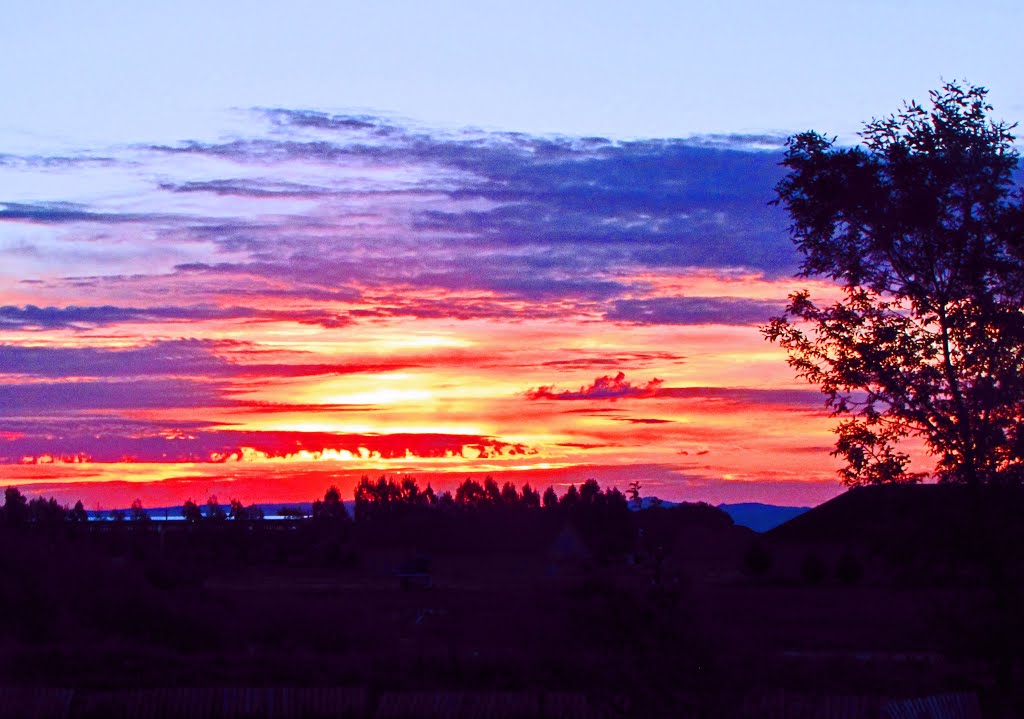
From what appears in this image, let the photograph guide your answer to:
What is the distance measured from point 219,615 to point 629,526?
21.2 meters

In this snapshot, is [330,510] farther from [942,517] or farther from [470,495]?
[942,517]

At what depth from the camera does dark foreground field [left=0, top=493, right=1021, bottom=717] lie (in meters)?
9.67

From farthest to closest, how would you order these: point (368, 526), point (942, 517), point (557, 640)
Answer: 1. point (368, 526)
2. point (557, 640)
3. point (942, 517)

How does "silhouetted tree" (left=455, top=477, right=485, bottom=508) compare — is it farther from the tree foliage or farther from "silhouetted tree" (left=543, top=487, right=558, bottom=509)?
the tree foliage

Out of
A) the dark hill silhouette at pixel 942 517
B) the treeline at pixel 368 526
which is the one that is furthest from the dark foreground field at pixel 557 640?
the treeline at pixel 368 526

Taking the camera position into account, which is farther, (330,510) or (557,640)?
(330,510)

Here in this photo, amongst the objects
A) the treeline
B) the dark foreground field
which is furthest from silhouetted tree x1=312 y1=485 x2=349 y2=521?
the dark foreground field

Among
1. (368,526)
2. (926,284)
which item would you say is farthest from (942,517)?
(368,526)

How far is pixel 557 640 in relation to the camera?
69.9ft

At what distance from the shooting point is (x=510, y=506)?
11894 cm

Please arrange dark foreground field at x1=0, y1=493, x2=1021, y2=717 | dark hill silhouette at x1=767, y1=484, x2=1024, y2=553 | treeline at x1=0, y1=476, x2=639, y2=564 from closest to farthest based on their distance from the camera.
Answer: dark foreground field at x1=0, y1=493, x2=1021, y2=717
dark hill silhouette at x1=767, y1=484, x2=1024, y2=553
treeline at x1=0, y1=476, x2=639, y2=564

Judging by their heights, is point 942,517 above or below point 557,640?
above

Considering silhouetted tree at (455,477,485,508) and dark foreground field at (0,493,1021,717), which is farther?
silhouetted tree at (455,477,485,508)

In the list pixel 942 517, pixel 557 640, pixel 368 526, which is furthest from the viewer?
pixel 368 526
